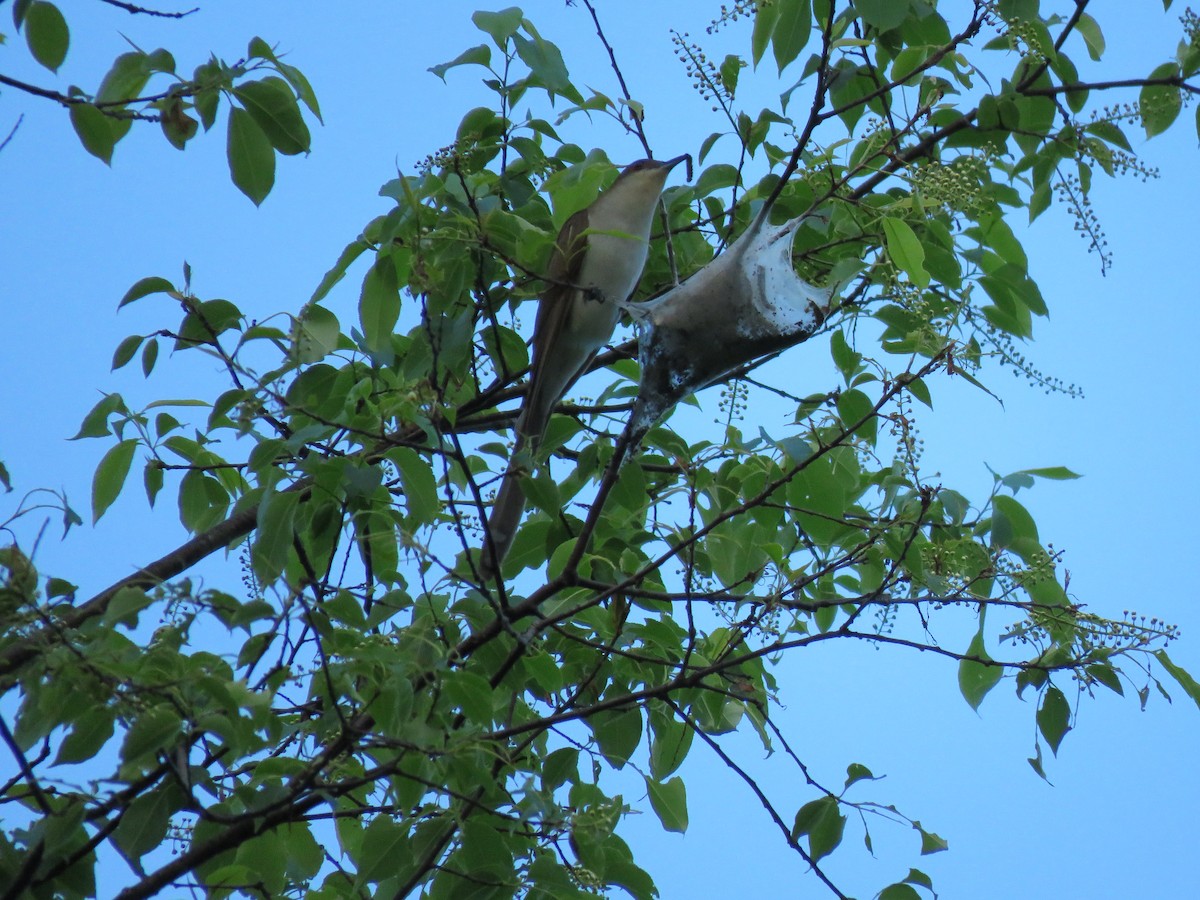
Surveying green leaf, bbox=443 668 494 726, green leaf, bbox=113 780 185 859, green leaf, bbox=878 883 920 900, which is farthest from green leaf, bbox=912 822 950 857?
green leaf, bbox=113 780 185 859

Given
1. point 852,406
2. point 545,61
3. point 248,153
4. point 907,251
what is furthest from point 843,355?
point 248,153

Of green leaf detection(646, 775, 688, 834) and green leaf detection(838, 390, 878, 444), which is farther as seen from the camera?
green leaf detection(646, 775, 688, 834)

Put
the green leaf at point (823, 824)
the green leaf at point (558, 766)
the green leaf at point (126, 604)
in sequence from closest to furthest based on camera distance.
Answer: the green leaf at point (126, 604) → the green leaf at point (823, 824) → the green leaf at point (558, 766)

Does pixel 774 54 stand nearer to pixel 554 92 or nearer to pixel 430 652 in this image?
pixel 554 92

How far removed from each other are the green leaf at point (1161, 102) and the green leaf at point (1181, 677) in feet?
4.94

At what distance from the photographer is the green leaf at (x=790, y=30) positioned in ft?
9.62

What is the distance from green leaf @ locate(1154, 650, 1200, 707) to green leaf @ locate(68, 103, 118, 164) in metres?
2.70

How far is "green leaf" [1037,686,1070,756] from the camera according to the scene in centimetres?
288

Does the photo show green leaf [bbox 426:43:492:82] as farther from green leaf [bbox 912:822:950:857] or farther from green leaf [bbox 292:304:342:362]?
green leaf [bbox 912:822:950:857]

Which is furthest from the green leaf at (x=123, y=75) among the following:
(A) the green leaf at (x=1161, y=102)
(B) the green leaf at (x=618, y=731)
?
(A) the green leaf at (x=1161, y=102)

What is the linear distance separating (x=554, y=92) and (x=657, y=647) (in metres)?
1.56

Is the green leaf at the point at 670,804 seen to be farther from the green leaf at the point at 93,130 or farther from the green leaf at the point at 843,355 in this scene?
the green leaf at the point at 93,130

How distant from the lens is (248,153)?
2.49m

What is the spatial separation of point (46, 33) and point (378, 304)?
94 centimetres
